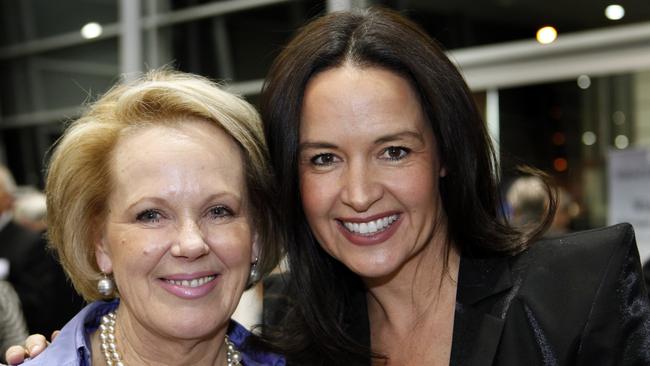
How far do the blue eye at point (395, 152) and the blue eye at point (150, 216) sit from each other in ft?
1.86

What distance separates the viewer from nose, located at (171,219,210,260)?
1.92 metres

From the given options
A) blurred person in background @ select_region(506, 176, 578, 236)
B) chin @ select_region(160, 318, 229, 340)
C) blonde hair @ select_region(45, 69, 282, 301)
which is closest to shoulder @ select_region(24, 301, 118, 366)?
Answer: blonde hair @ select_region(45, 69, 282, 301)

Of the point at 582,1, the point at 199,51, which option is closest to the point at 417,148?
the point at 582,1

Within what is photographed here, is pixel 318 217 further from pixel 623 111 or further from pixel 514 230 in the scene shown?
pixel 623 111

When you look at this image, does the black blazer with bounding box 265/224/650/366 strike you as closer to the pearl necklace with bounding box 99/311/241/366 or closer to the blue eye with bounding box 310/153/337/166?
the blue eye with bounding box 310/153/337/166

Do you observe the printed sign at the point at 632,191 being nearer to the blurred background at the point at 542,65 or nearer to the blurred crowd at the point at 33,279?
the blurred background at the point at 542,65

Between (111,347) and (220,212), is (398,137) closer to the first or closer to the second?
(220,212)

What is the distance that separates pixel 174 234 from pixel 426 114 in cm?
71

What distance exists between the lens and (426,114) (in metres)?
2.20

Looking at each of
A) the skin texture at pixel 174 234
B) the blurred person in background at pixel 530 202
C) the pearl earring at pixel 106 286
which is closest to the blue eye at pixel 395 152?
the skin texture at pixel 174 234

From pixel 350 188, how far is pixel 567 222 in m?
Result: 4.05

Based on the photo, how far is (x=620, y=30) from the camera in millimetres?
5211

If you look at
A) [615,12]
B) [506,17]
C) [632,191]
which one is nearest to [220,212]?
[632,191]

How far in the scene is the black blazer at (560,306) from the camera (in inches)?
75.4
